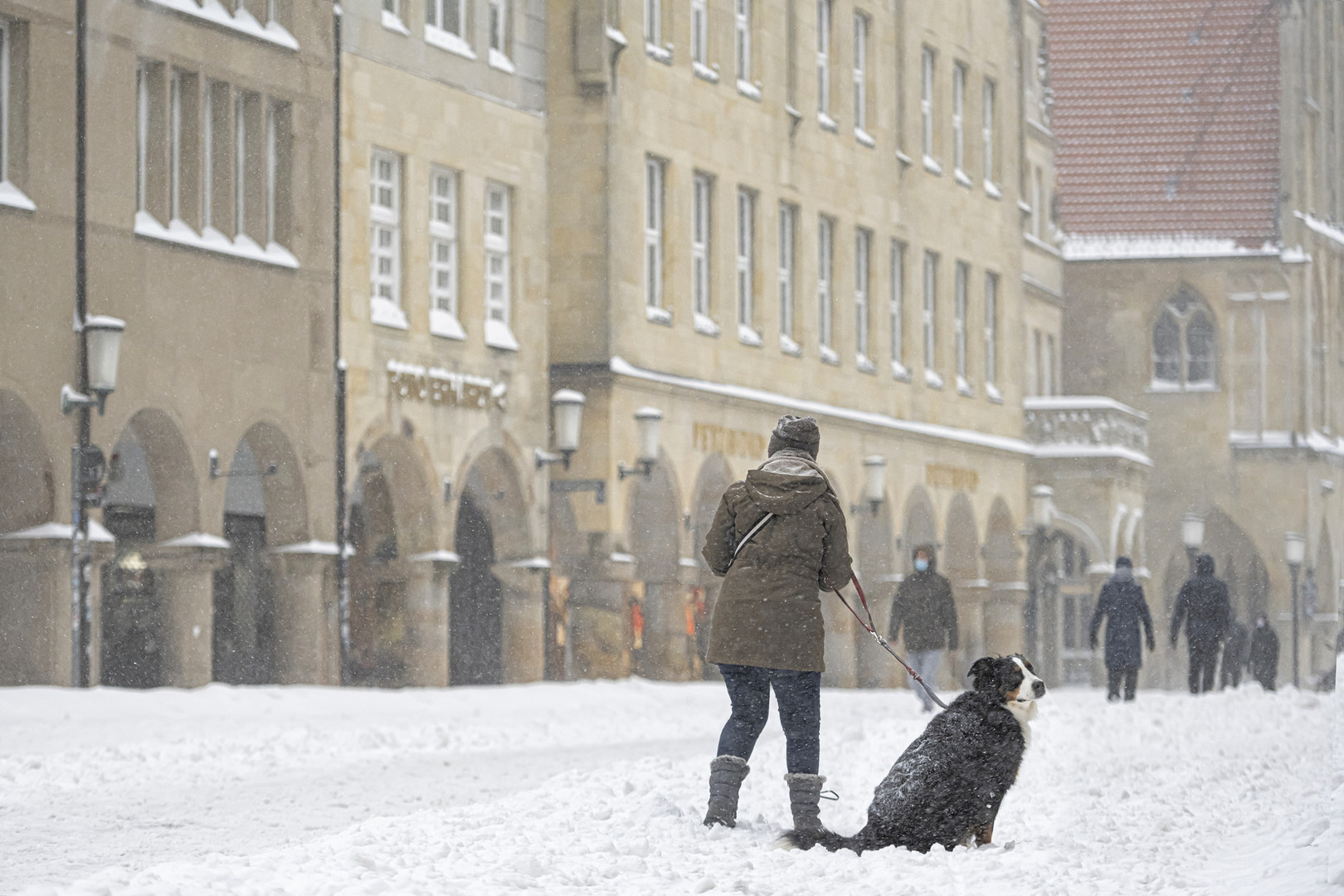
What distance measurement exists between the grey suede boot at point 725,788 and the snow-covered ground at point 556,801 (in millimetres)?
100

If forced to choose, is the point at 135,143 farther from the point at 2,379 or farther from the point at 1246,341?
the point at 1246,341

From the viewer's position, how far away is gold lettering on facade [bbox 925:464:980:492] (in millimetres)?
43281

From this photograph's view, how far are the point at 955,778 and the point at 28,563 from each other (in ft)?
49.4

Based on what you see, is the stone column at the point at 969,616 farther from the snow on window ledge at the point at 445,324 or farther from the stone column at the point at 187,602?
the stone column at the point at 187,602

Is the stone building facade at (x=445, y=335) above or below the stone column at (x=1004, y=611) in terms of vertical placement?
above

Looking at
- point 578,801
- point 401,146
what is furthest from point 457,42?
point 578,801

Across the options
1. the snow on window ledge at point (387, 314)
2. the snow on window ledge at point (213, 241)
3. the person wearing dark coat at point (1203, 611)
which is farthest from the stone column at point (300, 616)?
the person wearing dark coat at point (1203, 611)

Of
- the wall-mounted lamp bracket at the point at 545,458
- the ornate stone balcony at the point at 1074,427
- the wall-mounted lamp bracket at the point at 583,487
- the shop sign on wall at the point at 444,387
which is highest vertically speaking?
the ornate stone balcony at the point at 1074,427

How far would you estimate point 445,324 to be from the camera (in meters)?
30.0

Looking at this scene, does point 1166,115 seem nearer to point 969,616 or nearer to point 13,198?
point 969,616

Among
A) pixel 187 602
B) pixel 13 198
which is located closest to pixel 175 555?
pixel 187 602

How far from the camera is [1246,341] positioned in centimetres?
5812

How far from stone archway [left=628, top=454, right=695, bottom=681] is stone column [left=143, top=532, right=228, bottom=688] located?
8505mm

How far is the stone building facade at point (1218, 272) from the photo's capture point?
57.6 m
